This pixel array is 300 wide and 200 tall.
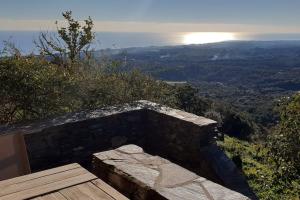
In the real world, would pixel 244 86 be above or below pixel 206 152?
below

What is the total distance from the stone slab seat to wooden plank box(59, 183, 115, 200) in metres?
0.57

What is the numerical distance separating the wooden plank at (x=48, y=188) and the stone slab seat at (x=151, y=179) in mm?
531

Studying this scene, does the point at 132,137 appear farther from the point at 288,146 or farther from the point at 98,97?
the point at 288,146

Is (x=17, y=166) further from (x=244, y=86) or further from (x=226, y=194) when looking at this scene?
(x=244, y=86)

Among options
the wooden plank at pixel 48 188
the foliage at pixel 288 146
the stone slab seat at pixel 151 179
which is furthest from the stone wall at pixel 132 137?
the wooden plank at pixel 48 188

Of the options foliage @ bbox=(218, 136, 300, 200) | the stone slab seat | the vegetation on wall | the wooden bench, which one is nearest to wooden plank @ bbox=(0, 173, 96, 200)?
the wooden bench

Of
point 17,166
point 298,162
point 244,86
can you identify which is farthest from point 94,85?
point 244,86

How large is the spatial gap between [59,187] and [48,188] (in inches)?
2.8

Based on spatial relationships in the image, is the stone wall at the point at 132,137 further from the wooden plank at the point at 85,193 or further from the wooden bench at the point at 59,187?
the wooden plank at the point at 85,193

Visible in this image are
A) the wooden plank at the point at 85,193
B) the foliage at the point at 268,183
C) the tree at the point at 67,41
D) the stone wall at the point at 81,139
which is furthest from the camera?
the tree at the point at 67,41

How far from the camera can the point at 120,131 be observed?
582 cm

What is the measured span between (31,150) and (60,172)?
7.90 feet

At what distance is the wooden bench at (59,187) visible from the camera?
2309 mm

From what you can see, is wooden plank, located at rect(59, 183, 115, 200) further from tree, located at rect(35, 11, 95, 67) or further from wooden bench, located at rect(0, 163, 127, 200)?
tree, located at rect(35, 11, 95, 67)
